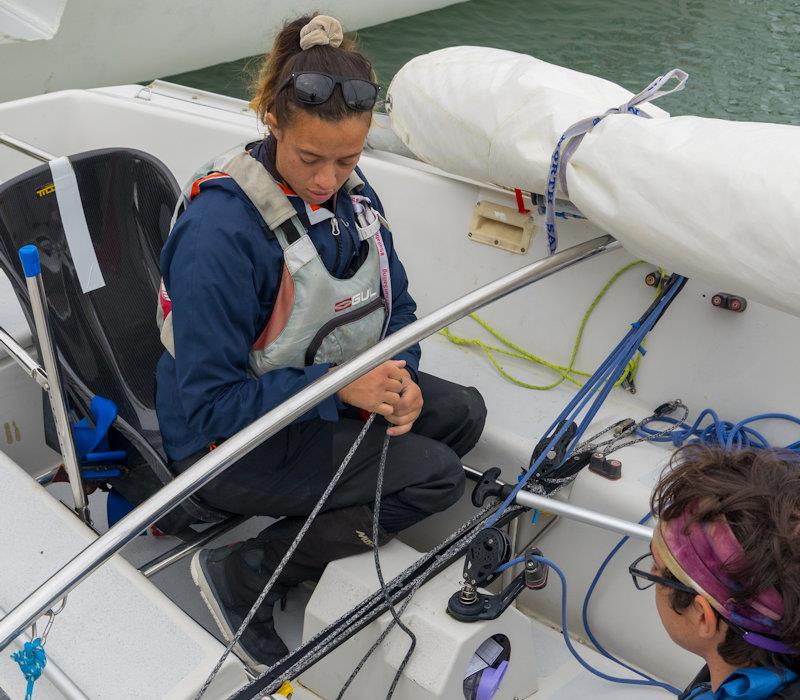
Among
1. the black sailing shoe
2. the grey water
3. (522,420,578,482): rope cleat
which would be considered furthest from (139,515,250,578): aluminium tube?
the grey water

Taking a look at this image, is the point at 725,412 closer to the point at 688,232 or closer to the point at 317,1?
the point at 688,232

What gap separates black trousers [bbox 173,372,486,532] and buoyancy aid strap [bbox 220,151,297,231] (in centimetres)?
39

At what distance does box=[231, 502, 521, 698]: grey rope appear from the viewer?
149 centimetres

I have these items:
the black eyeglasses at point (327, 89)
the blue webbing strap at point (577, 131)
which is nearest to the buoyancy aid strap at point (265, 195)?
the black eyeglasses at point (327, 89)

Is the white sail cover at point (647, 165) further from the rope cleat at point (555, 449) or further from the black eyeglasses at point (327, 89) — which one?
the black eyeglasses at point (327, 89)

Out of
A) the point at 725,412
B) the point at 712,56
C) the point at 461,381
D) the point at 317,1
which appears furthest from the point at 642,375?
the point at 317,1

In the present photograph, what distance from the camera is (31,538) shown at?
5.42 feet

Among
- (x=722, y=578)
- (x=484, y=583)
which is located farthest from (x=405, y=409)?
(x=722, y=578)

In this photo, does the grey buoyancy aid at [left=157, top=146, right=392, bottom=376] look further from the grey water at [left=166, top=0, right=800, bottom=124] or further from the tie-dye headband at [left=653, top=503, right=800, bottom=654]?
the grey water at [left=166, top=0, right=800, bottom=124]

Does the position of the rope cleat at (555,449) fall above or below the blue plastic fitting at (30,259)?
below

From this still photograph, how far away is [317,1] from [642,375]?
7.86 m

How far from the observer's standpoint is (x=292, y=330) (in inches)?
67.4

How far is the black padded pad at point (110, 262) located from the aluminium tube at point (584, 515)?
819 millimetres

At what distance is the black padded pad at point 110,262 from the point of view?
7.20ft
